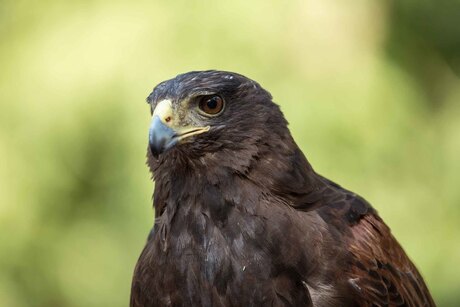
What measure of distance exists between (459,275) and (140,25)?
2.72 m

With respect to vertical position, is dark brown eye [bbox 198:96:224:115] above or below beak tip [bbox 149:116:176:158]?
above

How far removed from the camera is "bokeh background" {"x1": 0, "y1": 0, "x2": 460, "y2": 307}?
6.33 meters

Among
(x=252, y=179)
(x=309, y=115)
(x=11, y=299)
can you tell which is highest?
(x=309, y=115)

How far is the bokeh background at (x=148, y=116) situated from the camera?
633cm

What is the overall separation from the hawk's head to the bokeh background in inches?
89.6

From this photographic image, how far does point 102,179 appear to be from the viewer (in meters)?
6.70

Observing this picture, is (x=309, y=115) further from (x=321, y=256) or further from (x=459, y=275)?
(x=321, y=256)

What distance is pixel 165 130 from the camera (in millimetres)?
3689

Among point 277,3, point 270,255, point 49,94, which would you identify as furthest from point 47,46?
point 270,255

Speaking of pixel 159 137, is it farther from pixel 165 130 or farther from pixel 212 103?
pixel 212 103

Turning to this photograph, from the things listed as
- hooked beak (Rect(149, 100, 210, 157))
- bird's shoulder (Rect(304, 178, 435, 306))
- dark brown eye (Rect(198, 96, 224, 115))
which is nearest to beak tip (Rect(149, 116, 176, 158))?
hooked beak (Rect(149, 100, 210, 157))

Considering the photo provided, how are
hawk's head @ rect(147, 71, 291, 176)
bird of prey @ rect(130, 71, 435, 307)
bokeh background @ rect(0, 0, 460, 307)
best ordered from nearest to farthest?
bird of prey @ rect(130, 71, 435, 307) < hawk's head @ rect(147, 71, 291, 176) < bokeh background @ rect(0, 0, 460, 307)

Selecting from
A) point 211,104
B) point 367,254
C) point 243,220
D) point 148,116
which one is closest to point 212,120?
point 211,104

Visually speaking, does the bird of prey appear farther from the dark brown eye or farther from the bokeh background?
the bokeh background
